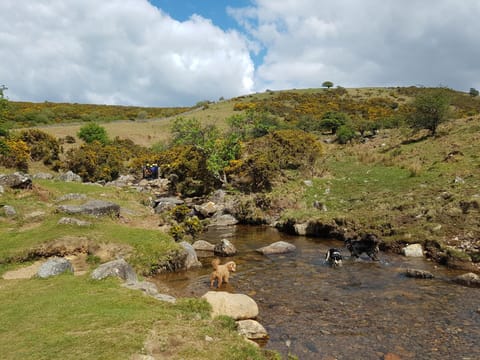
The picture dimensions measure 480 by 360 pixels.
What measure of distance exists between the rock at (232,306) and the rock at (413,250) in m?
10.4

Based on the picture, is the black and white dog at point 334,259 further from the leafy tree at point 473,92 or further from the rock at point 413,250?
the leafy tree at point 473,92

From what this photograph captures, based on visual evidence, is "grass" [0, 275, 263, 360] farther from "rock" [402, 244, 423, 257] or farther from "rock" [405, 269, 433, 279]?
"rock" [402, 244, 423, 257]

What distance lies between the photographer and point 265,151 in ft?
125

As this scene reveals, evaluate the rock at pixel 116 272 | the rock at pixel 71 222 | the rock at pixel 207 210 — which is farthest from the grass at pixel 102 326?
the rock at pixel 207 210

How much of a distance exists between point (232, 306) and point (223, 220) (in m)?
17.1

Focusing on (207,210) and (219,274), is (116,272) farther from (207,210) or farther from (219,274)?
(207,210)

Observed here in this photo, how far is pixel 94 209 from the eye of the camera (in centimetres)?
2067

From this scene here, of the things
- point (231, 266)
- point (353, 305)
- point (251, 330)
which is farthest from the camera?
point (231, 266)

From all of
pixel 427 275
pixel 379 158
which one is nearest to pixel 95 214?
pixel 427 275

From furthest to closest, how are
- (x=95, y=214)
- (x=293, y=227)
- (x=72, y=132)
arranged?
(x=72, y=132), (x=293, y=227), (x=95, y=214)

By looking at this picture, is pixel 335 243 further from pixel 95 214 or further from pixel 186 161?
pixel 186 161

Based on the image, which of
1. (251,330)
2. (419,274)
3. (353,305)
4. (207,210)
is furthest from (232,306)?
(207,210)

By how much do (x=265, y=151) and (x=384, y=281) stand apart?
24.9 meters

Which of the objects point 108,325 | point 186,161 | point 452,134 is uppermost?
point 452,134
